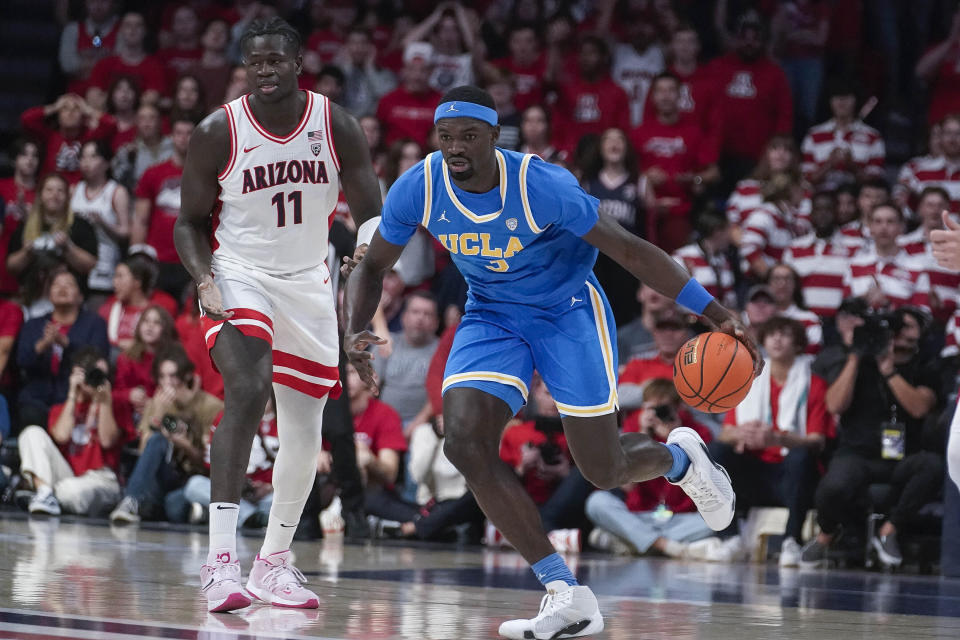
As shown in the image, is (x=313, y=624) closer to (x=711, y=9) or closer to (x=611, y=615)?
(x=611, y=615)

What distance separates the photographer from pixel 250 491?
10609 mm

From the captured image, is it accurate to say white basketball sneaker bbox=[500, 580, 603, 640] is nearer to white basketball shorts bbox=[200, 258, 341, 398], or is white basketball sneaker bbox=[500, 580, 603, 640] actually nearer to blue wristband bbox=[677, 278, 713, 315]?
blue wristband bbox=[677, 278, 713, 315]

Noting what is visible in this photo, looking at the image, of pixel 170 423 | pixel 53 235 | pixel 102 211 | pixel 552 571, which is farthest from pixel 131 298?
pixel 552 571

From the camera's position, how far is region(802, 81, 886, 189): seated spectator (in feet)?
40.5

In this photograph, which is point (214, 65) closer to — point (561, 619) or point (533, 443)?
point (533, 443)

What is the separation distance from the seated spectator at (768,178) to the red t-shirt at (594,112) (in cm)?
132

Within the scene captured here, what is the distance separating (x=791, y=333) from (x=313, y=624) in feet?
17.5

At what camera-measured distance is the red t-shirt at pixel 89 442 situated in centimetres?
1141

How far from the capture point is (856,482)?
376 inches

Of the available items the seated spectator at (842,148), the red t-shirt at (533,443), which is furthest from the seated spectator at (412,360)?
the seated spectator at (842,148)

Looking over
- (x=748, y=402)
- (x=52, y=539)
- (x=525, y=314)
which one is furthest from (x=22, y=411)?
(x=525, y=314)

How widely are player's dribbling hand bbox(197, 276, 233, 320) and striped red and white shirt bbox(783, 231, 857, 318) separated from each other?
6.09 m

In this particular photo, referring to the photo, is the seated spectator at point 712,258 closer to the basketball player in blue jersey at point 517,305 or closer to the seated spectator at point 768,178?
the seated spectator at point 768,178

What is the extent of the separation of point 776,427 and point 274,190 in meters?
4.85
